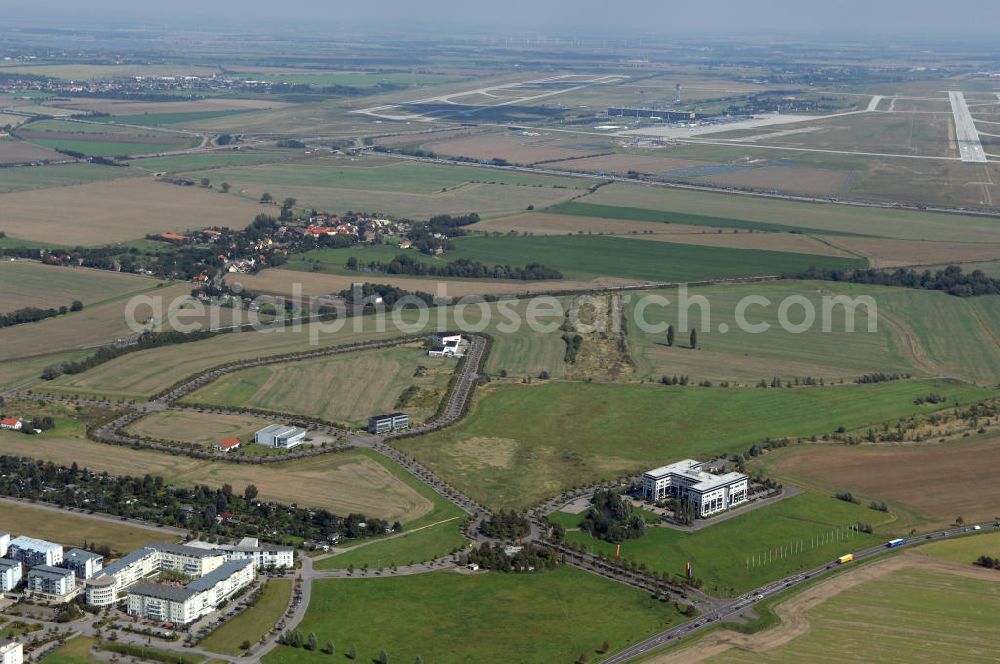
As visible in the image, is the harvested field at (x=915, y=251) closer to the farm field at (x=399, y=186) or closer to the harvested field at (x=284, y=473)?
the farm field at (x=399, y=186)

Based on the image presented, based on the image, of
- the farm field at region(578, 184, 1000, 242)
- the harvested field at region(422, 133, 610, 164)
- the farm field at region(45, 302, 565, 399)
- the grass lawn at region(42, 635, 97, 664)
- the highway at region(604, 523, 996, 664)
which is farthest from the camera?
the harvested field at region(422, 133, 610, 164)

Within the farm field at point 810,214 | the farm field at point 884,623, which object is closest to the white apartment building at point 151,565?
the farm field at point 884,623

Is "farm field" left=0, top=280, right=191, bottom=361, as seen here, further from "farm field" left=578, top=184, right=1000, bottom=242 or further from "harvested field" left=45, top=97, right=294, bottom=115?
"harvested field" left=45, top=97, right=294, bottom=115

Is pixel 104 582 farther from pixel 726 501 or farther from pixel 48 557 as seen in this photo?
pixel 726 501

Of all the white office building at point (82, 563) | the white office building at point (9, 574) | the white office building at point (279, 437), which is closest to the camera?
the white office building at point (9, 574)

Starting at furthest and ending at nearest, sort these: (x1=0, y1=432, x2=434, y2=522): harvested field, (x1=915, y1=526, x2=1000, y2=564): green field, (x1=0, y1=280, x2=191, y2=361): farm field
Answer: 1. (x1=0, y1=280, x2=191, y2=361): farm field
2. (x1=0, y1=432, x2=434, y2=522): harvested field
3. (x1=915, y1=526, x2=1000, y2=564): green field

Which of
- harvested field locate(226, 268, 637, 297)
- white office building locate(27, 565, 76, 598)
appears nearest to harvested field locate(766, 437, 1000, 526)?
white office building locate(27, 565, 76, 598)

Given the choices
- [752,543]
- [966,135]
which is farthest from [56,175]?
[966,135]

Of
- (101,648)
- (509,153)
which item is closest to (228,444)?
(101,648)
